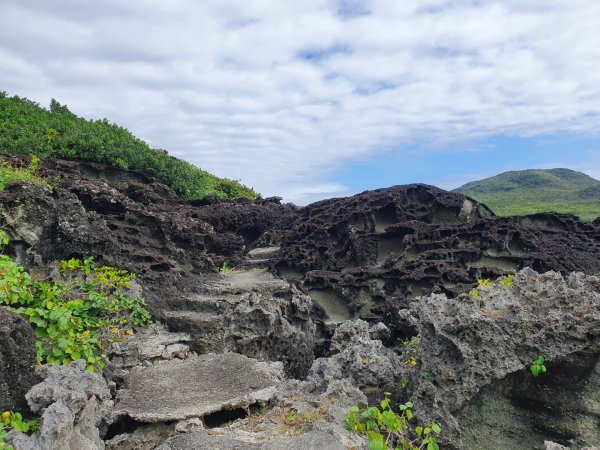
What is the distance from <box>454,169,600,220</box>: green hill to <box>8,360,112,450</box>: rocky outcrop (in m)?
38.7

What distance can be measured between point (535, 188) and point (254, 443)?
2036 inches

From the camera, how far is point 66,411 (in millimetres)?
5016

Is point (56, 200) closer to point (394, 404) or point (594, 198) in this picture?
point (394, 404)

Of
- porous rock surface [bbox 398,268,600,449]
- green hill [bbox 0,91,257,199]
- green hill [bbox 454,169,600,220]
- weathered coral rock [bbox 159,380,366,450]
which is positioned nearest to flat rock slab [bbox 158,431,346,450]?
weathered coral rock [bbox 159,380,366,450]

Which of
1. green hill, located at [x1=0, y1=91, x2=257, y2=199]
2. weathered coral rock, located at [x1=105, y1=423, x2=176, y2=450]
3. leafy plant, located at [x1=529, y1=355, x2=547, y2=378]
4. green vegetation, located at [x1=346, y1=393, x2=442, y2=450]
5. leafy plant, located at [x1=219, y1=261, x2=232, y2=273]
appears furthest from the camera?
green hill, located at [x1=0, y1=91, x2=257, y2=199]

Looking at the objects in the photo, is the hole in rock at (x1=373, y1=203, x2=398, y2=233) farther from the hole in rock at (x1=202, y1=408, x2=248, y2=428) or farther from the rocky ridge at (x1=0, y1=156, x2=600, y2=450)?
the hole in rock at (x1=202, y1=408, x2=248, y2=428)

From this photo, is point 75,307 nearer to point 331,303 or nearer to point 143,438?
point 143,438

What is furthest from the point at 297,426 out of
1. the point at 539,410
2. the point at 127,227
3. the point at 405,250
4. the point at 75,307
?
the point at 405,250

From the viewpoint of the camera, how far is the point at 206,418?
665cm

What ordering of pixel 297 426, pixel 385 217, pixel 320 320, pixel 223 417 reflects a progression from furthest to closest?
pixel 385 217, pixel 320 320, pixel 223 417, pixel 297 426

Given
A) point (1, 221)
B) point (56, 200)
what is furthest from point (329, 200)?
point (1, 221)

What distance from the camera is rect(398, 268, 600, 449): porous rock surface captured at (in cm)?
595

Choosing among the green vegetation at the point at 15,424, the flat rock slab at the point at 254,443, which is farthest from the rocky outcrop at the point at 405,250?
the green vegetation at the point at 15,424

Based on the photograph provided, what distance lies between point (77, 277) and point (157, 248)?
108 inches
